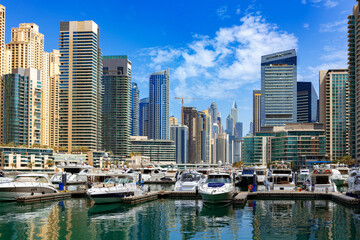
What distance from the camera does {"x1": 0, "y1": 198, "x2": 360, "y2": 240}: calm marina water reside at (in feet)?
105

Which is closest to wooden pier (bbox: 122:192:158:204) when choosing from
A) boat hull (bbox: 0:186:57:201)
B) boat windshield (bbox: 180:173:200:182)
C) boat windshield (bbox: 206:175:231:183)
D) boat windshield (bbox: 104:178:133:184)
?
boat windshield (bbox: 104:178:133:184)

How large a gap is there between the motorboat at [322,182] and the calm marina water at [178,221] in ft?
24.1

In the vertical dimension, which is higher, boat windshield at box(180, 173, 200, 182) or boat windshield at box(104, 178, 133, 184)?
boat windshield at box(104, 178, 133, 184)

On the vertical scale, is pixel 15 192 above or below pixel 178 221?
above

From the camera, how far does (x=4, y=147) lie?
18650 centimetres

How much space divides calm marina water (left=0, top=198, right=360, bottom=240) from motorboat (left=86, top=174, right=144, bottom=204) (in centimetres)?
120

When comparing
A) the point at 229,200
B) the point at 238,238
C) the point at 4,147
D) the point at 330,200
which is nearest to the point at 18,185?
the point at 229,200

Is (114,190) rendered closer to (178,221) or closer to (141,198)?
(141,198)

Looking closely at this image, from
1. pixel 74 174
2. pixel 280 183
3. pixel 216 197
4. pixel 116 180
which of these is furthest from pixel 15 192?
pixel 74 174

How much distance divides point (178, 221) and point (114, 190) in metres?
13.2

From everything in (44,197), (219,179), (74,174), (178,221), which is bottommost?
(74,174)

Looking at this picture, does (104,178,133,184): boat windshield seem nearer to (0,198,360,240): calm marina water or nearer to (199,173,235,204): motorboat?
(0,198,360,240): calm marina water

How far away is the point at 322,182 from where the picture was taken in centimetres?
6000

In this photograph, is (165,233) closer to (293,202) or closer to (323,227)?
(323,227)
